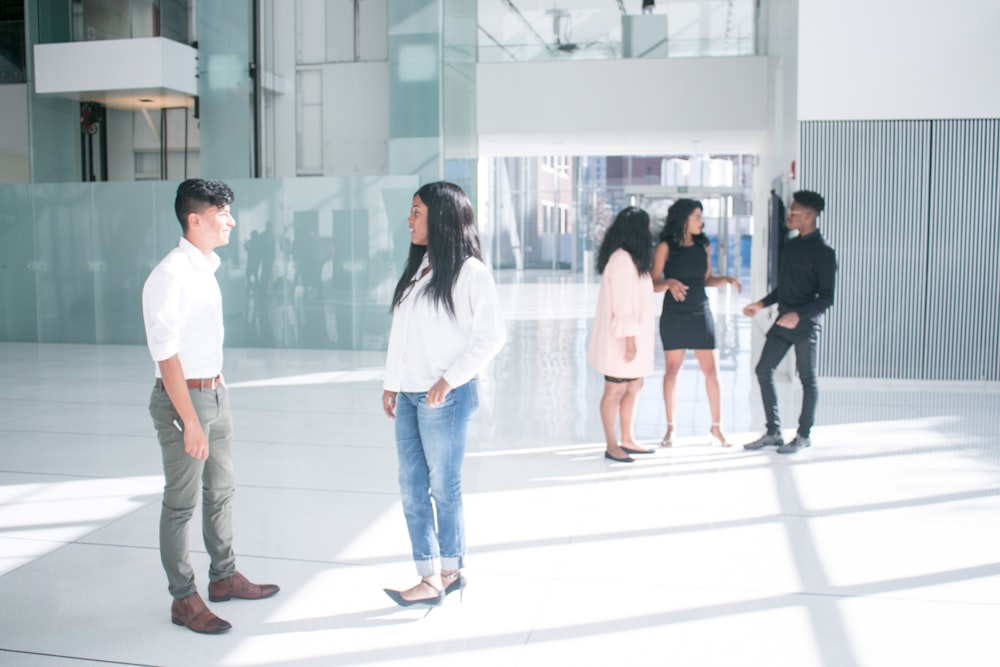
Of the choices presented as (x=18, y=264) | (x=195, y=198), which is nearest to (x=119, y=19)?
(x=18, y=264)

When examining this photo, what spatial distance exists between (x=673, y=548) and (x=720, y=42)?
1129 centimetres

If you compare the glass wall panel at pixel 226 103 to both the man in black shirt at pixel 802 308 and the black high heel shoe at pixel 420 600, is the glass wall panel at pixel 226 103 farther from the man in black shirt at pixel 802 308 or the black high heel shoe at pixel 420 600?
the black high heel shoe at pixel 420 600

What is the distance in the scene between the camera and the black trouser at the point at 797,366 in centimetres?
646

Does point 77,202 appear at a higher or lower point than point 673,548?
higher

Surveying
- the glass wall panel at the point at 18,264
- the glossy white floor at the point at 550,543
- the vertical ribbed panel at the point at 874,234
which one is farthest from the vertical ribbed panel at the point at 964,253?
the glass wall panel at the point at 18,264

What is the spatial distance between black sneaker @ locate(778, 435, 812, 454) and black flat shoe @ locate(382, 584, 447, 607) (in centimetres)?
337

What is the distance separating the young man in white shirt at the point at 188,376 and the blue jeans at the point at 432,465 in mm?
706

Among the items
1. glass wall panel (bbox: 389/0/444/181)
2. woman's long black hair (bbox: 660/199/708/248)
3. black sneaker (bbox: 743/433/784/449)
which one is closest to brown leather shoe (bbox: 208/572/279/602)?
woman's long black hair (bbox: 660/199/708/248)

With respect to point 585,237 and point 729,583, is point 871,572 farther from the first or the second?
point 585,237

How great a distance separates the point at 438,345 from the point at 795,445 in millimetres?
3746

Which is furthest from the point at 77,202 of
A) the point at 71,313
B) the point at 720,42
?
the point at 720,42

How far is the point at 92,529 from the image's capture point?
4.81 meters

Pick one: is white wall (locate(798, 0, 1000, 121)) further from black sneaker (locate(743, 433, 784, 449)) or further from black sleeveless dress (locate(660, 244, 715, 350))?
black sneaker (locate(743, 433, 784, 449))

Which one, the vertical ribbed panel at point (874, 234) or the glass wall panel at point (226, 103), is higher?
the glass wall panel at point (226, 103)
